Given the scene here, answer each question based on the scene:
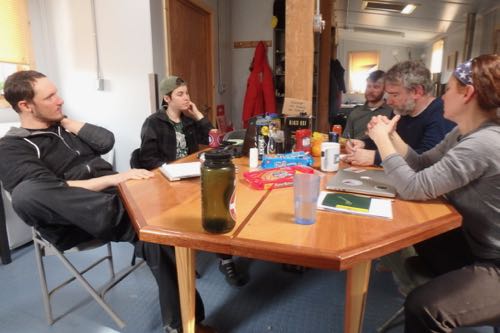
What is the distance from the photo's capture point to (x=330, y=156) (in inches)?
60.9

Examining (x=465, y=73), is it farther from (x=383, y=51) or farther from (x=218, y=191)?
(x=383, y=51)

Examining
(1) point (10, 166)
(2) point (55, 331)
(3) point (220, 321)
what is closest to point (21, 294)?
(2) point (55, 331)

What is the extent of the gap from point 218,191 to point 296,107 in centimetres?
156

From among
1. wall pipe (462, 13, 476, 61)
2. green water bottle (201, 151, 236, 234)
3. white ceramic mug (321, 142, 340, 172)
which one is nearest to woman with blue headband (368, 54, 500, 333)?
white ceramic mug (321, 142, 340, 172)

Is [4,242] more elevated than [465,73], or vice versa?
[465,73]

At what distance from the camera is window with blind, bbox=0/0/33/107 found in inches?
99.5

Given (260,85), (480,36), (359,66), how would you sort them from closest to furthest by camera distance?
(260,85)
(480,36)
(359,66)

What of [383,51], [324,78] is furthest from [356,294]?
[383,51]

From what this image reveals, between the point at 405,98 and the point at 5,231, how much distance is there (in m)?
2.63

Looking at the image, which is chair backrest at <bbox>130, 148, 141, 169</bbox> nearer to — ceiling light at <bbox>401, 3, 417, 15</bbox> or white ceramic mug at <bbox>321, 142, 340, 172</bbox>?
white ceramic mug at <bbox>321, 142, 340, 172</bbox>

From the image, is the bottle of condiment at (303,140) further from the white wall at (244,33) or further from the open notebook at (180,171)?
the white wall at (244,33)

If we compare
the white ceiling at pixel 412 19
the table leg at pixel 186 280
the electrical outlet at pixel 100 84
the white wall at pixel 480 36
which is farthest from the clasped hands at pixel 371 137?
the white wall at pixel 480 36

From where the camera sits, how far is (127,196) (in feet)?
4.01

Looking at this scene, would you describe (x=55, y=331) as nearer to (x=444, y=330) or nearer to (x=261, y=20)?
(x=444, y=330)
